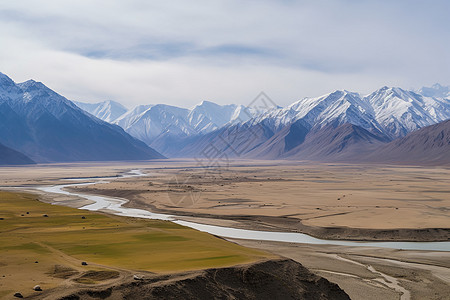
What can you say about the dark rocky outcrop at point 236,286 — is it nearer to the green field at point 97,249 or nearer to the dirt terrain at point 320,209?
the green field at point 97,249

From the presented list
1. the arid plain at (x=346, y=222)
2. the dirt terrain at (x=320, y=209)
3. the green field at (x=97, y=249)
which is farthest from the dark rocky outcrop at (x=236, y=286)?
the dirt terrain at (x=320, y=209)

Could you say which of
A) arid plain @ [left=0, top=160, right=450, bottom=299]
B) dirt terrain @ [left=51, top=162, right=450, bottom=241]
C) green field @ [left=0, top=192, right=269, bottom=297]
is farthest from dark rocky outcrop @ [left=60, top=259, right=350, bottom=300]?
dirt terrain @ [left=51, top=162, right=450, bottom=241]

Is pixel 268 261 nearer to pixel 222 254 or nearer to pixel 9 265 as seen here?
pixel 222 254

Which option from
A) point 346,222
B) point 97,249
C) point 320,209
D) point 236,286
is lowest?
point 320,209

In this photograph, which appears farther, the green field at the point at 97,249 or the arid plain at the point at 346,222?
the arid plain at the point at 346,222

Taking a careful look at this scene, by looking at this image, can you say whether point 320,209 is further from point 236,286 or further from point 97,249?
point 236,286

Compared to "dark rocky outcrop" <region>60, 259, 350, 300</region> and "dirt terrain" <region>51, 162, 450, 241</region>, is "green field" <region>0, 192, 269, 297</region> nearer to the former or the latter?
"dark rocky outcrop" <region>60, 259, 350, 300</region>

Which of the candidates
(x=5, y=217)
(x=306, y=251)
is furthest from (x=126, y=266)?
(x=5, y=217)

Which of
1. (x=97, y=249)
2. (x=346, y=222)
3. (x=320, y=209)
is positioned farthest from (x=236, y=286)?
(x=320, y=209)
